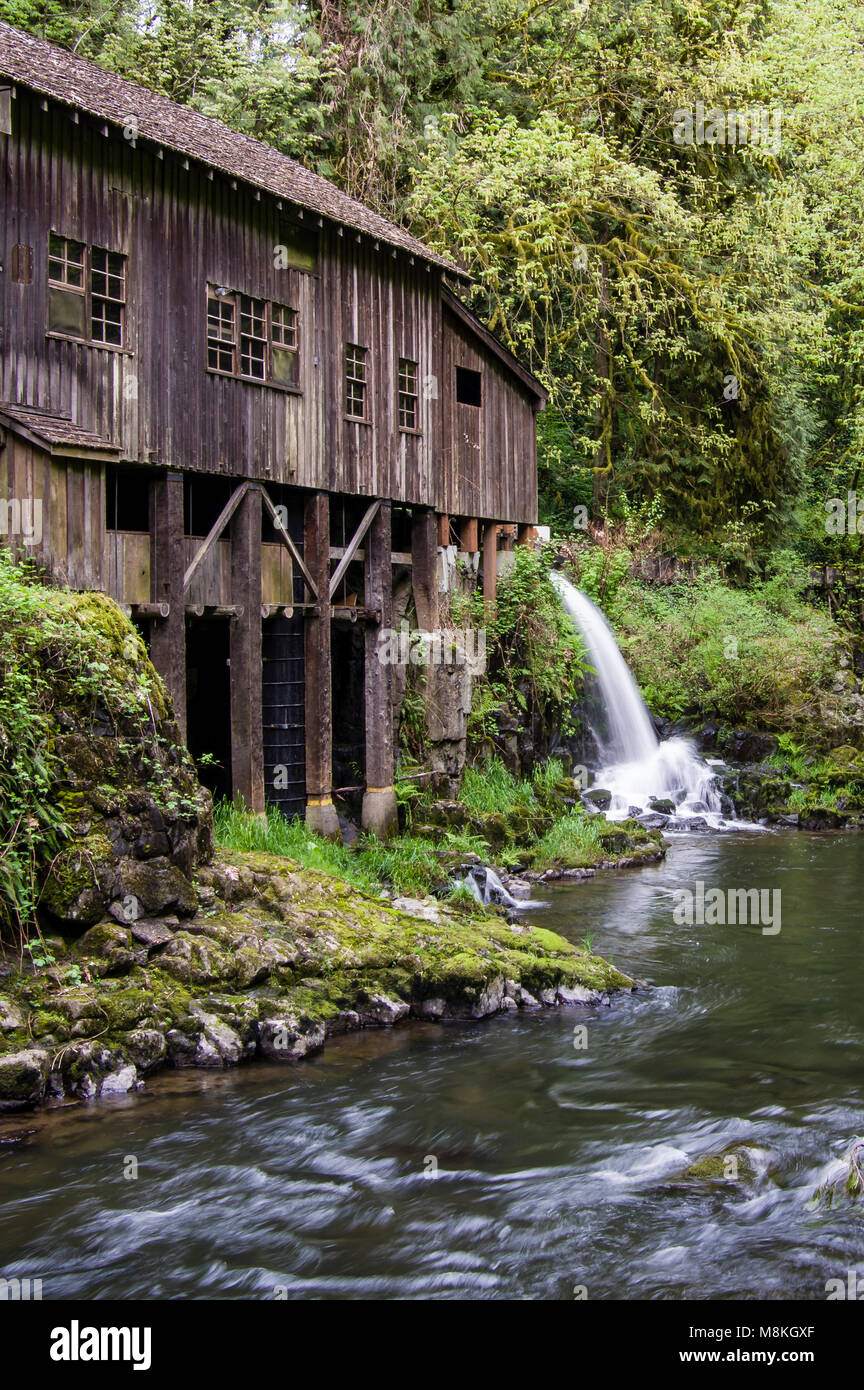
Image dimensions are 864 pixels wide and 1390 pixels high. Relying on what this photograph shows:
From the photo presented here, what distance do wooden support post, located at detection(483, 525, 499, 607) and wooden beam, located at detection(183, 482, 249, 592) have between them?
288 inches

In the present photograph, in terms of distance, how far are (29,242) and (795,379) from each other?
2200 cm

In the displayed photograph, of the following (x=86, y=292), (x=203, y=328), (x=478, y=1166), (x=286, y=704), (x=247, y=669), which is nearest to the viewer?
(x=478, y=1166)

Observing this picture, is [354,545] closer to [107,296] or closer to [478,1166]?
[107,296]

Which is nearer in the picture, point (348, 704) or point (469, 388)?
point (348, 704)

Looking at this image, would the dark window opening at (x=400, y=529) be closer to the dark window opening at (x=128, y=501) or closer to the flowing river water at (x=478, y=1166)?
the dark window opening at (x=128, y=501)

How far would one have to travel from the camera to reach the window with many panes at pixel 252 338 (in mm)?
14156

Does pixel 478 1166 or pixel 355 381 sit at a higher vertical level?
pixel 355 381

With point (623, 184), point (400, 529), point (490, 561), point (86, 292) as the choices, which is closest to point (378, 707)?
point (400, 529)

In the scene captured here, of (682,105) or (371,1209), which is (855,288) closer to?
(682,105)

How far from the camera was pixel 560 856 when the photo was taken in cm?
1722

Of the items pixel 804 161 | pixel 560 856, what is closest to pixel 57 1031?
pixel 560 856

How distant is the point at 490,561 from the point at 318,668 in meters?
6.08

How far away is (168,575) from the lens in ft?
43.4

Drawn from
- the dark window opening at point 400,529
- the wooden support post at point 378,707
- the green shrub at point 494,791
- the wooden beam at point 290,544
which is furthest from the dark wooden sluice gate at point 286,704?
the dark window opening at point 400,529
